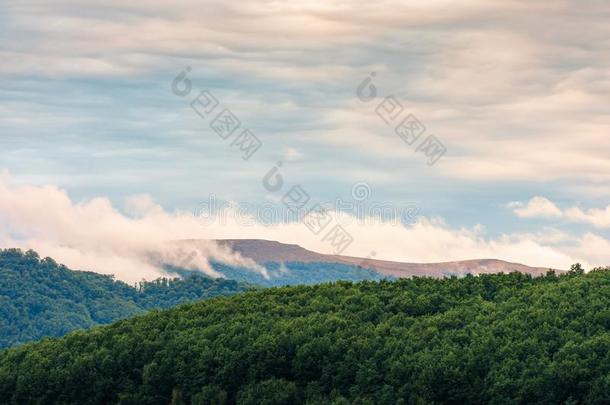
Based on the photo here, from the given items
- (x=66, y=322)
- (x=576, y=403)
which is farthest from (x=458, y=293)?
(x=66, y=322)

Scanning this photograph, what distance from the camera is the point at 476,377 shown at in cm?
3084

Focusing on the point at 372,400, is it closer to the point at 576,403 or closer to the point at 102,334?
the point at 576,403

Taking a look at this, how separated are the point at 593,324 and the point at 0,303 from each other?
18153 cm

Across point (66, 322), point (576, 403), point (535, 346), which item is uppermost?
point (66, 322)

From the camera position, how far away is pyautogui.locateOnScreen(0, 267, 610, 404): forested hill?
1208 inches

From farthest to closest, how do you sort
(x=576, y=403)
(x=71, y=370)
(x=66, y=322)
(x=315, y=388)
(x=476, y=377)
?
(x=66, y=322)
(x=71, y=370)
(x=315, y=388)
(x=476, y=377)
(x=576, y=403)

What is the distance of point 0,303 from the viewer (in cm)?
19850

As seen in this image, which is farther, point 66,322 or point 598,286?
point 66,322

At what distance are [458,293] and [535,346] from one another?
31.2 ft

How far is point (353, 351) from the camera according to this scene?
33.2 metres

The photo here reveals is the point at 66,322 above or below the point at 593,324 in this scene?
above

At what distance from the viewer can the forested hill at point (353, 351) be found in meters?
30.7

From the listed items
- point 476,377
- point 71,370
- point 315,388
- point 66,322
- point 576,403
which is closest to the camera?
point 576,403

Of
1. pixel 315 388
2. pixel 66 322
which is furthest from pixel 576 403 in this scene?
pixel 66 322
